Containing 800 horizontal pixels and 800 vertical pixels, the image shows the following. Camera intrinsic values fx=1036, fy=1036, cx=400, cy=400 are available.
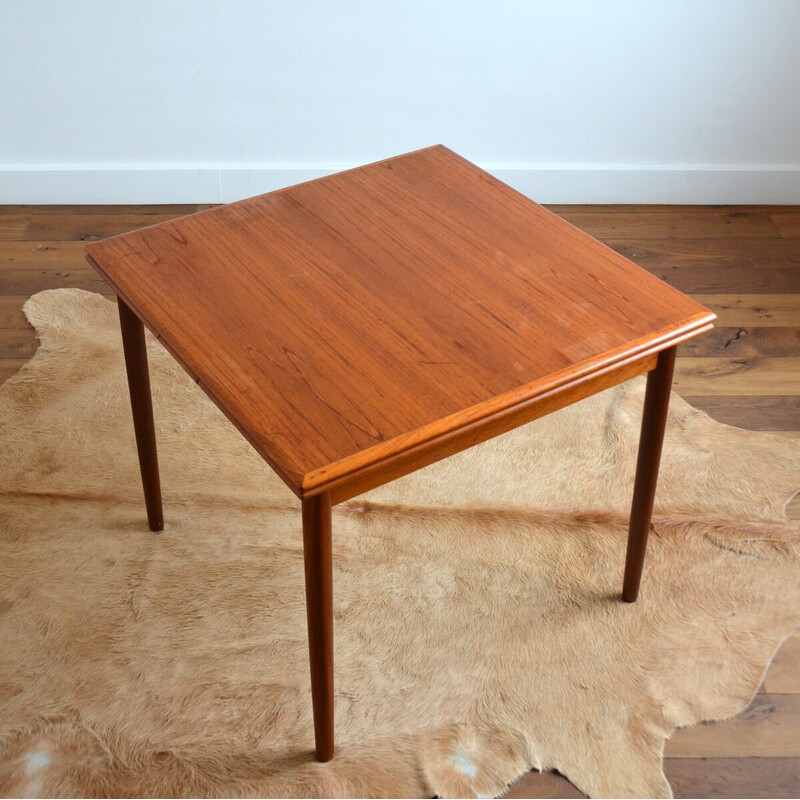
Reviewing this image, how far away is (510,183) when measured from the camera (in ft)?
10.3

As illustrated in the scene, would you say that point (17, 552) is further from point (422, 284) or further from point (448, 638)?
point (422, 284)

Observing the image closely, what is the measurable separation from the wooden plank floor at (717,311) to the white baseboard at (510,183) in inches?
1.5

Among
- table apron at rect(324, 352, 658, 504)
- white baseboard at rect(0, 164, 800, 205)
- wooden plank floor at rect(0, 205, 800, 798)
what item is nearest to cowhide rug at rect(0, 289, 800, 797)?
wooden plank floor at rect(0, 205, 800, 798)

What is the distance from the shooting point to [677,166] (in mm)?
3174

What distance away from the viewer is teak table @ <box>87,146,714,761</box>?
140cm

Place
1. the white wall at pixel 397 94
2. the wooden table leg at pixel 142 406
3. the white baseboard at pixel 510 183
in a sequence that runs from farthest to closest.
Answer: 1. the white baseboard at pixel 510 183
2. the white wall at pixel 397 94
3. the wooden table leg at pixel 142 406

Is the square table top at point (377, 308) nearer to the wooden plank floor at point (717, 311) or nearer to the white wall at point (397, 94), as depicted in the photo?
the wooden plank floor at point (717, 311)

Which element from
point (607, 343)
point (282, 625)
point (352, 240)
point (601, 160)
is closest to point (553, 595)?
point (282, 625)

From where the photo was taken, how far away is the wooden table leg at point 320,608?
1.39 meters

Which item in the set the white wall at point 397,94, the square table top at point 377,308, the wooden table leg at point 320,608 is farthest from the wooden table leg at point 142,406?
the white wall at point 397,94

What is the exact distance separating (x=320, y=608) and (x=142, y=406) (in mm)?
630

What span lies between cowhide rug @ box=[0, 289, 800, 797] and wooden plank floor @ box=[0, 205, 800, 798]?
48mm

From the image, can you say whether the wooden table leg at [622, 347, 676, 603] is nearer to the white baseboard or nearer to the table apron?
the table apron

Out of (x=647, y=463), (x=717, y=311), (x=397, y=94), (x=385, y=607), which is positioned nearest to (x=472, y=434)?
(x=647, y=463)
